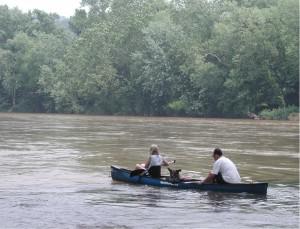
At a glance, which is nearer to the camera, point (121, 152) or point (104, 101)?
point (121, 152)

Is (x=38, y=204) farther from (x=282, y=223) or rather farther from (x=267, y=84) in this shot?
(x=267, y=84)

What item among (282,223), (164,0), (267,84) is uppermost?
(164,0)

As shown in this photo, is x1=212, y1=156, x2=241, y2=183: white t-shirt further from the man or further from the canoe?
the canoe

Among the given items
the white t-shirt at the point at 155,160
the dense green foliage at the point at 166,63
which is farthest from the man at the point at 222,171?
the dense green foliage at the point at 166,63

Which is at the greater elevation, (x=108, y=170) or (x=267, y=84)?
(x=267, y=84)

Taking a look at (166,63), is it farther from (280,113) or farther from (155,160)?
(155,160)

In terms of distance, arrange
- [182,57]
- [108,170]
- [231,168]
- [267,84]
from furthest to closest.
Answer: [182,57], [267,84], [108,170], [231,168]

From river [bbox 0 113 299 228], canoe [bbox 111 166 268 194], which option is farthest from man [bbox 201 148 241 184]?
river [bbox 0 113 299 228]

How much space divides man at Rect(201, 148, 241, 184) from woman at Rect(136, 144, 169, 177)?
185cm

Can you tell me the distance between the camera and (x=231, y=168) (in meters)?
18.1

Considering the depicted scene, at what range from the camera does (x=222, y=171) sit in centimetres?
1823

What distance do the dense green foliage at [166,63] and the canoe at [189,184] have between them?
55.5 metres

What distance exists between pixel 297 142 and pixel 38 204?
2463 centimetres

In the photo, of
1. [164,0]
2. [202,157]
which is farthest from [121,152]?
[164,0]
